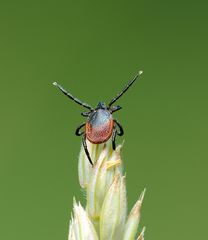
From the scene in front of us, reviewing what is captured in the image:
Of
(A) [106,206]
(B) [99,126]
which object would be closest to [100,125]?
(B) [99,126]

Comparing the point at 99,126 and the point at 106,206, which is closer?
the point at 106,206

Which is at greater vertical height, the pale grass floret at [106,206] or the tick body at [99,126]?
the tick body at [99,126]

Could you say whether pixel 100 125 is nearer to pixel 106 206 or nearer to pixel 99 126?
pixel 99 126

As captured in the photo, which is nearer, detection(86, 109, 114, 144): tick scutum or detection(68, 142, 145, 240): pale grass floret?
detection(68, 142, 145, 240): pale grass floret

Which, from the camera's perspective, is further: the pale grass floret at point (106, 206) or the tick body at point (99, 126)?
the tick body at point (99, 126)

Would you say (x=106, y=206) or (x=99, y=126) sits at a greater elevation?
(x=99, y=126)
